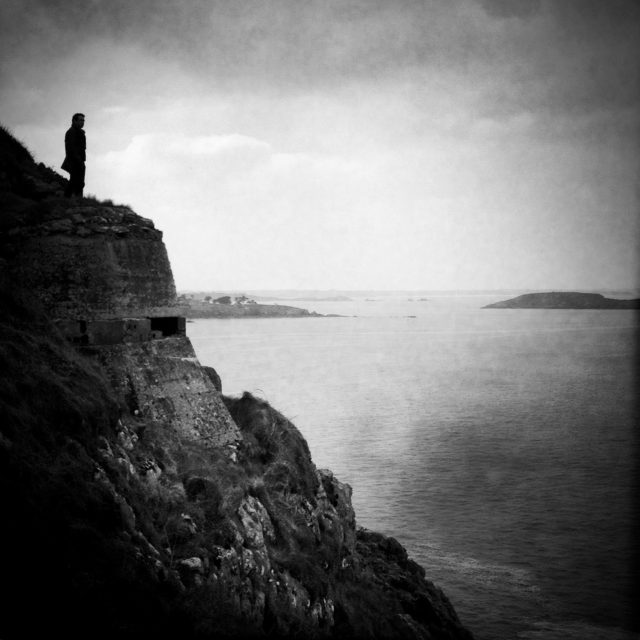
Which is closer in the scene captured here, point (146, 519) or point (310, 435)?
point (146, 519)

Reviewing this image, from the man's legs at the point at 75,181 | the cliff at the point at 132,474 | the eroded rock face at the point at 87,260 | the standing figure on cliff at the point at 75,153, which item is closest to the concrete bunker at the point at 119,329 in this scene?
the cliff at the point at 132,474

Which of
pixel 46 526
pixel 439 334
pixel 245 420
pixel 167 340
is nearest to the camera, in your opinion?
pixel 46 526

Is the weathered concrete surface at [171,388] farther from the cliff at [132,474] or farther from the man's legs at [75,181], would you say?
the man's legs at [75,181]

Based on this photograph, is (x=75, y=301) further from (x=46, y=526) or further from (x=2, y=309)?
(x=46, y=526)

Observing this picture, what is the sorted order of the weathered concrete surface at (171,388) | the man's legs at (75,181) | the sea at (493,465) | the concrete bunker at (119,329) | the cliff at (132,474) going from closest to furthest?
the cliff at (132,474)
the concrete bunker at (119,329)
the weathered concrete surface at (171,388)
the man's legs at (75,181)
the sea at (493,465)

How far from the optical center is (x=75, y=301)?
12.3 meters

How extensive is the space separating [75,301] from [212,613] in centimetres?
686

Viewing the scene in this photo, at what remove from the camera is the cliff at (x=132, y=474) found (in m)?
7.60

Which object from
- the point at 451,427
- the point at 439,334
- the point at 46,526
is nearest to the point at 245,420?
the point at 46,526

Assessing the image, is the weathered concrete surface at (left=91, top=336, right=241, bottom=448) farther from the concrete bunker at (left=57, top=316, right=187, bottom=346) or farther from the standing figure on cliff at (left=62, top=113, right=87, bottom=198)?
the standing figure on cliff at (left=62, top=113, right=87, bottom=198)

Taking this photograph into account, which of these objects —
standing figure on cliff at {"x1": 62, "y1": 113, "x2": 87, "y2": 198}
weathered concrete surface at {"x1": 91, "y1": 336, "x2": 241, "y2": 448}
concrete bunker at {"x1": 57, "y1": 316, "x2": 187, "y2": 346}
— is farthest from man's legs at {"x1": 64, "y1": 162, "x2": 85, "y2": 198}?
weathered concrete surface at {"x1": 91, "y1": 336, "x2": 241, "y2": 448}

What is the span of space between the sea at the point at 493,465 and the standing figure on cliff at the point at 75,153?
287 inches

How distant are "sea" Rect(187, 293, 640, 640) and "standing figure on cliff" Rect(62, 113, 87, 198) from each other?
728cm

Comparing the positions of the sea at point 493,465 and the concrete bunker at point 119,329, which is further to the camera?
the sea at point 493,465
